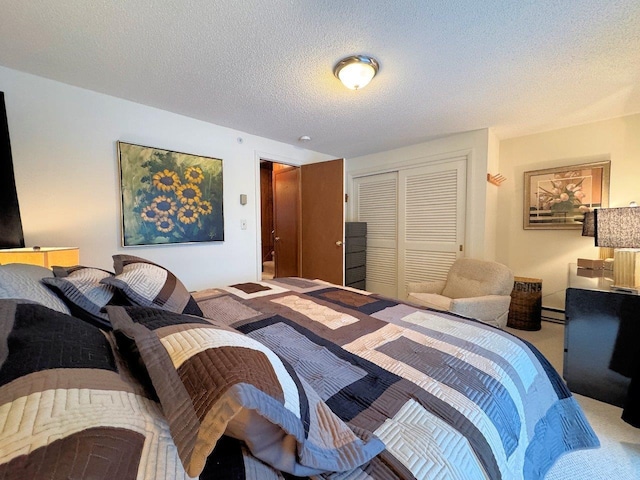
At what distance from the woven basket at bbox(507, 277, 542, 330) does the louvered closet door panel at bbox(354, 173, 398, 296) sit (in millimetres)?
1426

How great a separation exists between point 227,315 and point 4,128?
2.05m

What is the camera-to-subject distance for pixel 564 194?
2949 millimetres

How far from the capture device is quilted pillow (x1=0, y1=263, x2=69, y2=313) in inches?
32.0

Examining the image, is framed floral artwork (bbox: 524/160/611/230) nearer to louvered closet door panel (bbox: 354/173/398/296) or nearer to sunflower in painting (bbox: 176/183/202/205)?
louvered closet door panel (bbox: 354/173/398/296)

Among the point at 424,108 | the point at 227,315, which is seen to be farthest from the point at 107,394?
the point at 424,108

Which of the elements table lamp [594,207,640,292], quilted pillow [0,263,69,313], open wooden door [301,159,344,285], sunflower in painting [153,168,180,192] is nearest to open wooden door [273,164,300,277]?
open wooden door [301,159,344,285]

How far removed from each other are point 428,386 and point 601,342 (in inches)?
74.8

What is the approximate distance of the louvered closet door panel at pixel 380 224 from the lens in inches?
151

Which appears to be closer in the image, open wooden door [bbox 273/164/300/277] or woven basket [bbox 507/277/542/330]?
woven basket [bbox 507/277/542/330]

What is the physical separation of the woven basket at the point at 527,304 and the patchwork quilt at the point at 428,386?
214cm

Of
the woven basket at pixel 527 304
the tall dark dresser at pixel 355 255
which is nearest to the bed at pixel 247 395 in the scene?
the woven basket at pixel 527 304

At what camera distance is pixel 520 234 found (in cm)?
330

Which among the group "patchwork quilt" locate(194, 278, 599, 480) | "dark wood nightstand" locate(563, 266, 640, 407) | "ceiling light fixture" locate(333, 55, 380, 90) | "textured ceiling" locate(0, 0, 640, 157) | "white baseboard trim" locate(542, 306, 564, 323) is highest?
"textured ceiling" locate(0, 0, 640, 157)

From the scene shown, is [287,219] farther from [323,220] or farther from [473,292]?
[473,292]
